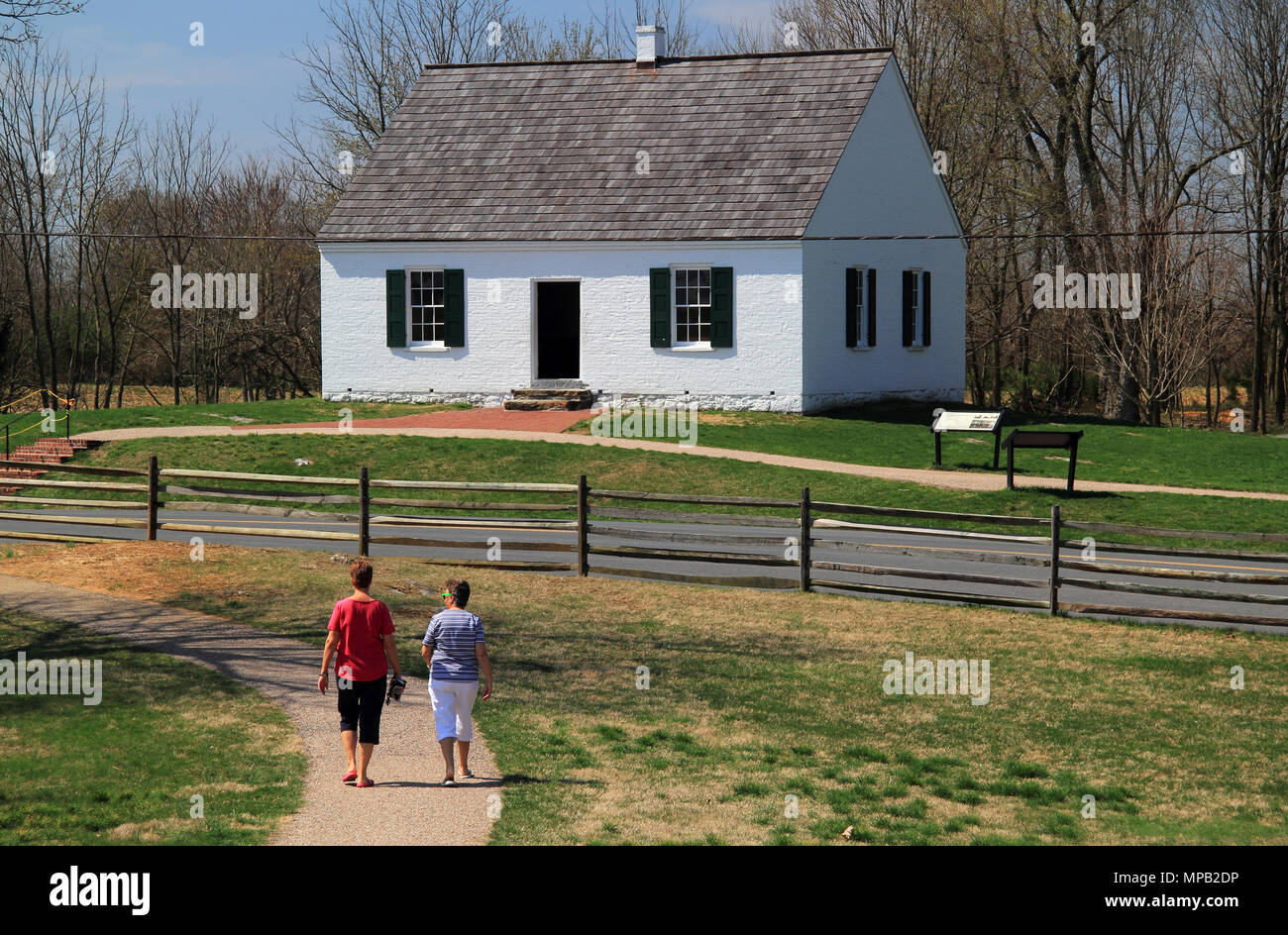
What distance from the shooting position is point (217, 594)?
16.4 m

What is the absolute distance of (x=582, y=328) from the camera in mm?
33438

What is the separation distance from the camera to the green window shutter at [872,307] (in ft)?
115

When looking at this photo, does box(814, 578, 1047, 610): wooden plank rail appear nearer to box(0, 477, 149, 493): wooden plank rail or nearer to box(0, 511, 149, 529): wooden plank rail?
box(0, 511, 149, 529): wooden plank rail

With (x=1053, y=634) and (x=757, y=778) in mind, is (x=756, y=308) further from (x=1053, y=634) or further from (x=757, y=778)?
(x=757, y=778)

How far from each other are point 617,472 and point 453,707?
51.5ft

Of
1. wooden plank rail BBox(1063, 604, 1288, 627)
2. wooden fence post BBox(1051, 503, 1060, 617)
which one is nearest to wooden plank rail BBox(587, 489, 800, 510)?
wooden fence post BBox(1051, 503, 1060, 617)

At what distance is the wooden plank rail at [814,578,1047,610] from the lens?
624 inches

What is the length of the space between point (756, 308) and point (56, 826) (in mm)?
25192

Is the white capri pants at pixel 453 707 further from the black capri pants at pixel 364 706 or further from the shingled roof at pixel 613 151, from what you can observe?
the shingled roof at pixel 613 151

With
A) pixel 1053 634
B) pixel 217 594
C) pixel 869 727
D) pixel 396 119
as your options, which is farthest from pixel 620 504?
pixel 396 119

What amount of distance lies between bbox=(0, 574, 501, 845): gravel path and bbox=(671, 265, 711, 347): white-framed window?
1886 centimetres

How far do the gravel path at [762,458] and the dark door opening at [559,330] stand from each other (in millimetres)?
6234

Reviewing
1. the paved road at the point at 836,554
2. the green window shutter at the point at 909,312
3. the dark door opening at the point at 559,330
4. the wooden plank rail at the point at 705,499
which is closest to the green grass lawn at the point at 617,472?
the paved road at the point at 836,554

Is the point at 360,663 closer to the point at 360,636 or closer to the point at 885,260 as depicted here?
the point at 360,636
